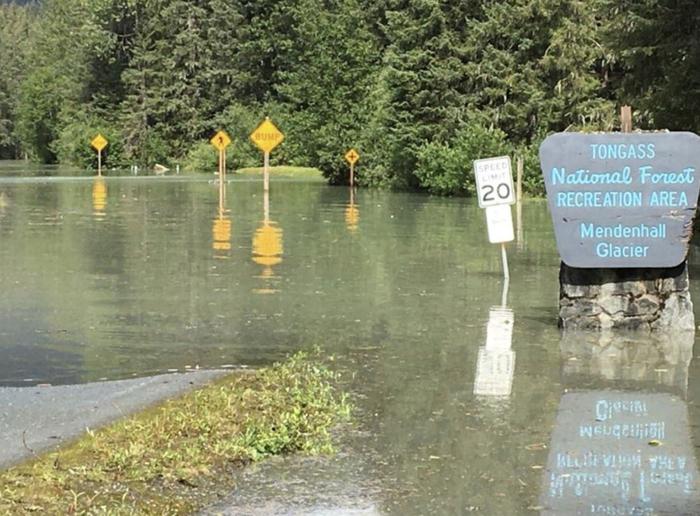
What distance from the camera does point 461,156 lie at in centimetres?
4094

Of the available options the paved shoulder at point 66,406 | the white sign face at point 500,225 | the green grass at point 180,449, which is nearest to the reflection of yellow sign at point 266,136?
the white sign face at point 500,225

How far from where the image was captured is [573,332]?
10336 millimetres

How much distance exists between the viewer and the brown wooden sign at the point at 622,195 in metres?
10.2

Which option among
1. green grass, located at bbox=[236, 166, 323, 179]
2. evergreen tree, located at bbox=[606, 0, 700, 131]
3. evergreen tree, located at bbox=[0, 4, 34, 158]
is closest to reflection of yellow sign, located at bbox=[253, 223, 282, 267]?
evergreen tree, located at bbox=[606, 0, 700, 131]

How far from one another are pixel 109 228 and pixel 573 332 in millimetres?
14949

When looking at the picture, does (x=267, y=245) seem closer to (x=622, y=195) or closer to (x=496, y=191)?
(x=496, y=191)

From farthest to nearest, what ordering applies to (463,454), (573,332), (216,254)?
(216,254) < (573,332) < (463,454)

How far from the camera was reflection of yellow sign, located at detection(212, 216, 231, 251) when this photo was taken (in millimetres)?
19516

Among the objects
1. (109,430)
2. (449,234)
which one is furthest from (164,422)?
(449,234)

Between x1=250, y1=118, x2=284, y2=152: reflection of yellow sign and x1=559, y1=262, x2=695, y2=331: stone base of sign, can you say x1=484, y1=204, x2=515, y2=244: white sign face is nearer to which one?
x1=559, y1=262, x2=695, y2=331: stone base of sign

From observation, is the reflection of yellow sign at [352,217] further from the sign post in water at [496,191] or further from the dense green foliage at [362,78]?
the sign post in water at [496,191]

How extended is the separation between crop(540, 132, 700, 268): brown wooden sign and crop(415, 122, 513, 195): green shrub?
98.3 ft

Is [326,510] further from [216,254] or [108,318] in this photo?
[216,254]

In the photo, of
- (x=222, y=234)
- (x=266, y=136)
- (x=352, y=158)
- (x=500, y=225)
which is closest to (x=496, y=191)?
(x=500, y=225)
